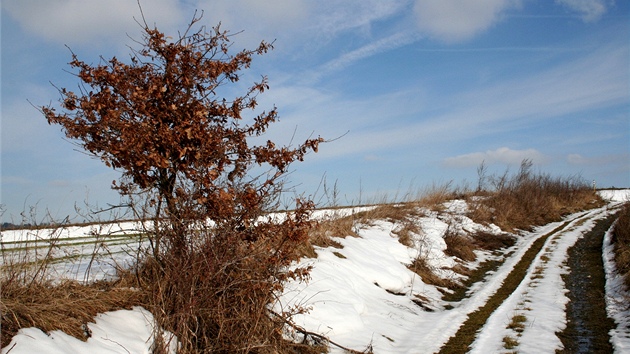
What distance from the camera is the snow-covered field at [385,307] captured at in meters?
4.62

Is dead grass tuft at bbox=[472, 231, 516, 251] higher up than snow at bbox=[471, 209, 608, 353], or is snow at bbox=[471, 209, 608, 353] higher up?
dead grass tuft at bbox=[472, 231, 516, 251]

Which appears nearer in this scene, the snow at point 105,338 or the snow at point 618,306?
the snow at point 105,338

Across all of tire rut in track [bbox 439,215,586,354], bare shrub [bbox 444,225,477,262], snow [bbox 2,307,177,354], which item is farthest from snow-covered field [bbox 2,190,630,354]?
bare shrub [bbox 444,225,477,262]

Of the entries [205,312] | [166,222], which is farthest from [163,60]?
[205,312]

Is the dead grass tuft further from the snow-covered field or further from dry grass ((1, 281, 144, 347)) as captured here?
dry grass ((1, 281, 144, 347))

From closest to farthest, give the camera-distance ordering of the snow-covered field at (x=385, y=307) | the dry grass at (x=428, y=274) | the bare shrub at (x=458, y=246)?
the snow-covered field at (x=385, y=307)
the dry grass at (x=428, y=274)
the bare shrub at (x=458, y=246)

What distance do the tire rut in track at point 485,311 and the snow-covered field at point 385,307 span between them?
Result: 0.12 meters

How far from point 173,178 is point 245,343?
2.11m

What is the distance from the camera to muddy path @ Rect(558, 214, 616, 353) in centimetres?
652

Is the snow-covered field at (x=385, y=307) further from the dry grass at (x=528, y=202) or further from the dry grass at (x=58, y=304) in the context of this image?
the dry grass at (x=528, y=202)

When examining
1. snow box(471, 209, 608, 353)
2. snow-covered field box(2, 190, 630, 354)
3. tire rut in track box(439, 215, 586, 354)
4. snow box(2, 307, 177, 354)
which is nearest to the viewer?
snow box(2, 307, 177, 354)

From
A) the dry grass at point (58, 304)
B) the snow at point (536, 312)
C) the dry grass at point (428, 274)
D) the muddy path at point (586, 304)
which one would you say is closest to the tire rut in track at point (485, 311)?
the snow at point (536, 312)

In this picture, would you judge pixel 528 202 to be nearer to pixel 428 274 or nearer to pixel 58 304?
pixel 428 274

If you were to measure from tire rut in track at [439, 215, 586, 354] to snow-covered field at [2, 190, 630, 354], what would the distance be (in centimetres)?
12
